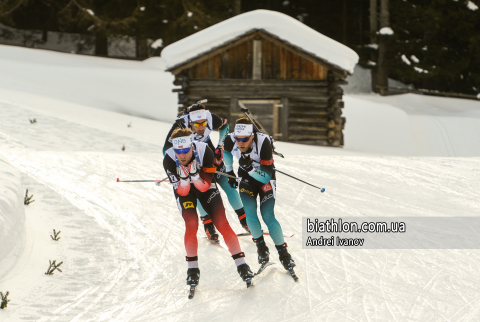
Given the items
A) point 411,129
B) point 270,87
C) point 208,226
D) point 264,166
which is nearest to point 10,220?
point 208,226

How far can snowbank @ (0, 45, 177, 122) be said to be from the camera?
74.9 feet

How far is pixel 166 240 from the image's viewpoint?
7395 mm

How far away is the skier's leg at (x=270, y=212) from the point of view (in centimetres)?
595

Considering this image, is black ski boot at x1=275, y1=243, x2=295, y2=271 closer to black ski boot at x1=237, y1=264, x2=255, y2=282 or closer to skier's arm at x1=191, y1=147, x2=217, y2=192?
black ski boot at x1=237, y1=264, x2=255, y2=282

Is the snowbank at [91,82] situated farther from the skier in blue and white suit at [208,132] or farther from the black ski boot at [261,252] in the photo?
the black ski boot at [261,252]

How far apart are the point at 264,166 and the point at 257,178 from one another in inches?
6.2

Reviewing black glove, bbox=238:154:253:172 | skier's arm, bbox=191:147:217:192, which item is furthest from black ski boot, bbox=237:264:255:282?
black glove, bbox=238:154:253:172

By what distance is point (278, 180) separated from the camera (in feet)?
35.7

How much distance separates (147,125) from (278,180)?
8.10 m

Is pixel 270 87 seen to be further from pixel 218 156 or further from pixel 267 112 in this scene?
pixel 218 156

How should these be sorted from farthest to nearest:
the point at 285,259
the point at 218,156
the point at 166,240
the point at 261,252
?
the point at 166,240, the point at 218,156, the point at 261,252, the point at 285,259

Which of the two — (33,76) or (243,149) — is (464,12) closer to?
(33,76)

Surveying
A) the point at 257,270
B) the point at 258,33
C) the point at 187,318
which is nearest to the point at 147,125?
the point at 258,33

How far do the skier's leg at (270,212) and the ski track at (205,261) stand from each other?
508 mm
